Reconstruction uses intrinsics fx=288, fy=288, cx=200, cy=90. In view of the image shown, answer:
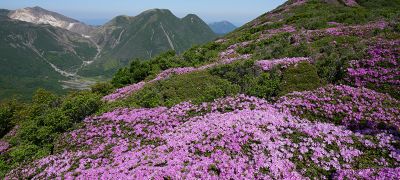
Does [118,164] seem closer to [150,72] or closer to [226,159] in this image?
[226,159]

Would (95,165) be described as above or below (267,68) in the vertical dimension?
below

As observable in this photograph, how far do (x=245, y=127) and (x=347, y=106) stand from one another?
5888 mm

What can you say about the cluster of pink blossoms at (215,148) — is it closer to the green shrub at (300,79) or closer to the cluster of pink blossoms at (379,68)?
the green shrub at (300,79)

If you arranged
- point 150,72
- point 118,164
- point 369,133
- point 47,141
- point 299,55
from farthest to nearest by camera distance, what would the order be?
point 150,72 < point 299,55 < point 47,141 < point 369,133 < point 118,164

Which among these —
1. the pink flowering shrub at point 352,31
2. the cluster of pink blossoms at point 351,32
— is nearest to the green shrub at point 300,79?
the cluster of pink blossoms at point 351,32

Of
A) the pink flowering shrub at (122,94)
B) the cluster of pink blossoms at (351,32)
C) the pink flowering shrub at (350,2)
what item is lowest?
the pink flowering shrub at (122,94)

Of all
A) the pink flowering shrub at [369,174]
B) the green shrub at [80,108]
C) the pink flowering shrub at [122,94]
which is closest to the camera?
the pink flowering shrub at [369,174]

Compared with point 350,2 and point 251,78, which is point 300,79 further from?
point 350,2

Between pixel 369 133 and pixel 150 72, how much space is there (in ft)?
73.7

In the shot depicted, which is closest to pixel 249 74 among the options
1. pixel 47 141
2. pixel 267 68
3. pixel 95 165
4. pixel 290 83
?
pixel 267 68

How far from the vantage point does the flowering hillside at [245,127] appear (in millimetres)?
9969

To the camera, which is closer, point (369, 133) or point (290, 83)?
point (369, 133)

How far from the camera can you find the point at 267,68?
19172 millimetres

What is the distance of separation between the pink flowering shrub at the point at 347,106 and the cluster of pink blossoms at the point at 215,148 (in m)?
1.01
